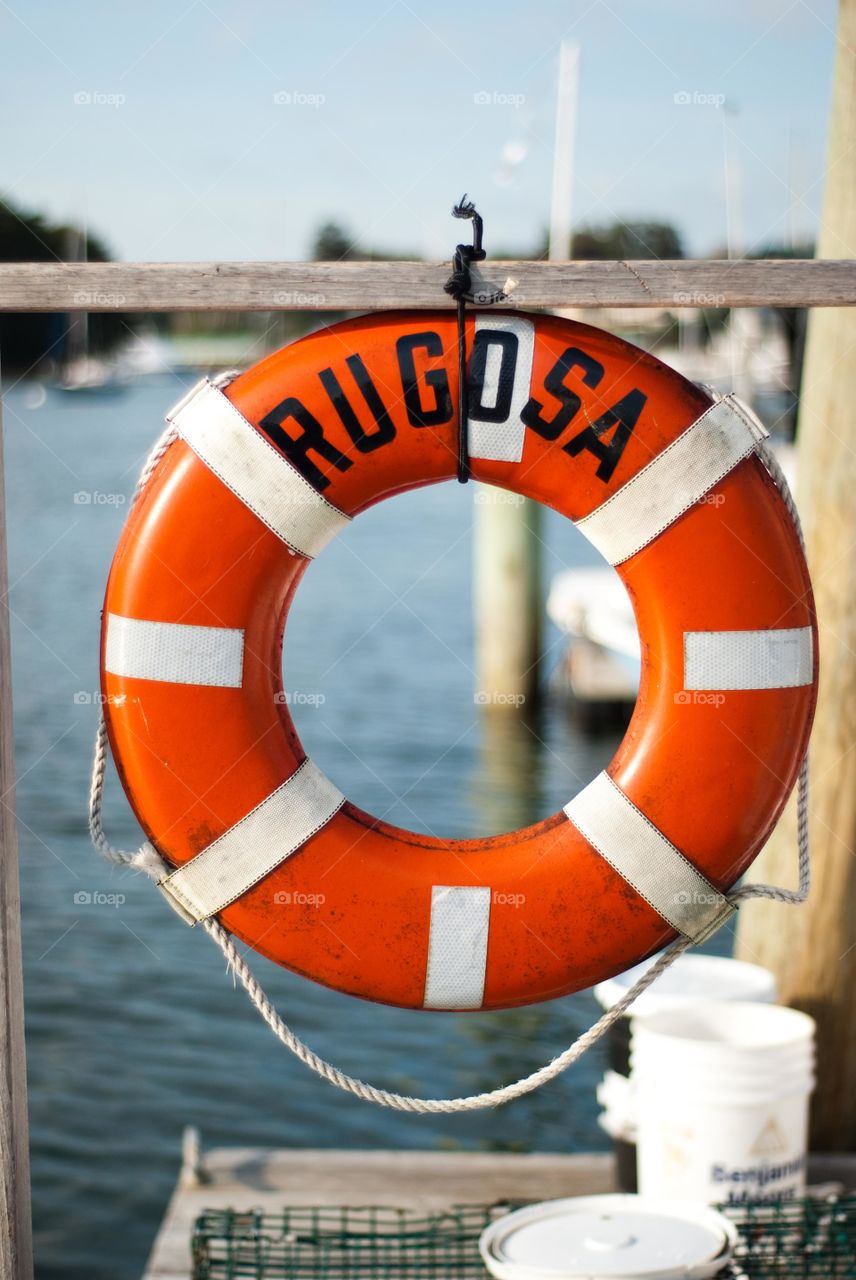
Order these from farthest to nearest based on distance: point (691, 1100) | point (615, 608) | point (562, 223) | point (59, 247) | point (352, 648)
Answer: point (59, 247)
point (562, 223)
point (352, 648)
point (615, 608)
point (691, 1100)

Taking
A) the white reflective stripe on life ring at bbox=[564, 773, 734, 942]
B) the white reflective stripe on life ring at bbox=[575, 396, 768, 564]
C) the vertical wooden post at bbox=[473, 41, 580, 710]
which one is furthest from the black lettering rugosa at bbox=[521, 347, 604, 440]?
the vertical wooden post at bbox=[473, 41, 580, 710]

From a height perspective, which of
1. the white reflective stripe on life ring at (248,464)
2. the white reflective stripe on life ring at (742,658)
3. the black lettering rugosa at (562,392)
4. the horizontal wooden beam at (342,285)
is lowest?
the white reflective stripe on life ring at (742,658)

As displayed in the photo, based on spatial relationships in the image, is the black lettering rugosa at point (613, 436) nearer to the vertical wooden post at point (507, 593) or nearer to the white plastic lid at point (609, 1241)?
the white plastic lid at point (609, 1241)

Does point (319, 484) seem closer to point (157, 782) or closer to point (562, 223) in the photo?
point (157, 782)

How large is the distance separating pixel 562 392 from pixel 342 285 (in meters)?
0.29

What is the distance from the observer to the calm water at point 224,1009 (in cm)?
413

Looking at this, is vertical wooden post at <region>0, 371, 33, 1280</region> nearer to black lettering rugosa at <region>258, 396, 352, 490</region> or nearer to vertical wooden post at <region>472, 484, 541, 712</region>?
black lettering rugosa at <region>258, 396, 352, 490</region>

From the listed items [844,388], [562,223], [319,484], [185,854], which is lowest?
[185,854]

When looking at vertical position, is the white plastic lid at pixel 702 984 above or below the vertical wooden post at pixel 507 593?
below

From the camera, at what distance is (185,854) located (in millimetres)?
1862

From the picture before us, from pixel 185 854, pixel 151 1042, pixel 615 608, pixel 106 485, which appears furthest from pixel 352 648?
pixel 106 485

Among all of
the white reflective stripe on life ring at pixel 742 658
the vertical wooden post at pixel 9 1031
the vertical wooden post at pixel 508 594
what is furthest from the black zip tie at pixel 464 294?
the vertical wooden post at pixel 508 594

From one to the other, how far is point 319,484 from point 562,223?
12.6 metres

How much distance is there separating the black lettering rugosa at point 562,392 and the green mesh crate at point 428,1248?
1243 millimetres
